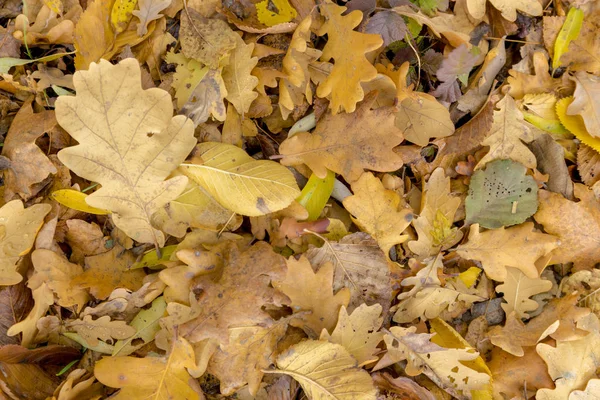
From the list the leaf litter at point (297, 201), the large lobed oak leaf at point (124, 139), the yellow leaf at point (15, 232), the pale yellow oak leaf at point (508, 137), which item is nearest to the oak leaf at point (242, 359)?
the leaf litter at point (297, 201)

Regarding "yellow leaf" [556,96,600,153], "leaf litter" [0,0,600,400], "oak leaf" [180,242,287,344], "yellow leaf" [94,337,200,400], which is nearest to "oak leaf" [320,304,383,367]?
"leaf litter" [0,0,600,400]

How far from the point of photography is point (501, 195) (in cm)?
167

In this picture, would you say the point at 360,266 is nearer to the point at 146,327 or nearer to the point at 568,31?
the point at 146,327

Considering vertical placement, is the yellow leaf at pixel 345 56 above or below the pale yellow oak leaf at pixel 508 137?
above

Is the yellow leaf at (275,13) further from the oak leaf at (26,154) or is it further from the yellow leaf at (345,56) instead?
the oak leaf at (26,154)

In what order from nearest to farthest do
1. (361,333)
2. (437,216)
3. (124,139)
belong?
(124,139) → (361,333) → (437,216)

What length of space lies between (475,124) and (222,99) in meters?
0.78

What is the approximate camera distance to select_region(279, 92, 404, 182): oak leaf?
1.56 m

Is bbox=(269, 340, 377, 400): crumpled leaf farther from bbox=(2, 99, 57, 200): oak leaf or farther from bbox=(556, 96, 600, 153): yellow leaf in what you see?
bbox=(556, 96, 600, 153): yellow leaf

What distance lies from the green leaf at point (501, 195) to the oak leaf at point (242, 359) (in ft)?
2.40

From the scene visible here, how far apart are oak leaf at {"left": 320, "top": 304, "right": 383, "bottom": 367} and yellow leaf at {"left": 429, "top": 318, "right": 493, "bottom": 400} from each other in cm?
21

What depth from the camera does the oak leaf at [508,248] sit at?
5.39ft

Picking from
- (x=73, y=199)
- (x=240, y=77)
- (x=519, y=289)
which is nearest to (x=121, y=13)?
(x=240, y=77)

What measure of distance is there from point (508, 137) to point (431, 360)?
0.73 meters
